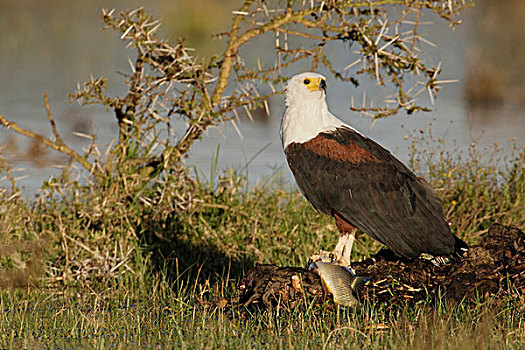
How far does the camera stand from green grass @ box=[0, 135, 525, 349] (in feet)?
15.5

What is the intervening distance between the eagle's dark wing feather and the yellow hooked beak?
395mm

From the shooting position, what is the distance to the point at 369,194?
570 cm

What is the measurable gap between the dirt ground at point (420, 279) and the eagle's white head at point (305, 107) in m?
1.13

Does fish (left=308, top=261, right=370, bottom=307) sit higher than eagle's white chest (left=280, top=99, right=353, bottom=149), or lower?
lower

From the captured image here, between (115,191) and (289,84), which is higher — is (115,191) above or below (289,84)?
below

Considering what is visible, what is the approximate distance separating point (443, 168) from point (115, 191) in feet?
12.8

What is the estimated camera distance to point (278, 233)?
787 centimetres

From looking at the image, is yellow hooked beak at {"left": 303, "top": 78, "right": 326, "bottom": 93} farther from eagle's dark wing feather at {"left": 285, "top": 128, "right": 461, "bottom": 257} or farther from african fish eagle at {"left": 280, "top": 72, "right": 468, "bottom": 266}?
eagle's dark wing feather at {"left": 285, "top": 128, "right": 461, "bottom": 257}

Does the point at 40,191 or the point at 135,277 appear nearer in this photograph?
the point at 135,277

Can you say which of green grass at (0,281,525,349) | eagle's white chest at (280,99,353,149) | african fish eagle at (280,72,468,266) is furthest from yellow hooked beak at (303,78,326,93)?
green grass at (0,281,525,349)

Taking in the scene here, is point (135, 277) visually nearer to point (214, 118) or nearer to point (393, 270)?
point (214, 118)

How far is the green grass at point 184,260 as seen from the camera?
15.5ft

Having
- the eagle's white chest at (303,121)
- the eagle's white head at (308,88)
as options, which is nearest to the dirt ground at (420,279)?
the eagle's white chest at (303,121)

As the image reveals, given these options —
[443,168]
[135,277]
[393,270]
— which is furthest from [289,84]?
[443,168]
